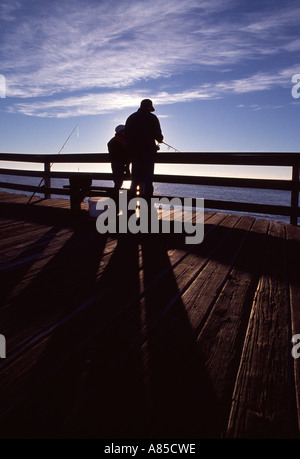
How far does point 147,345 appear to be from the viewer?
1.65 m

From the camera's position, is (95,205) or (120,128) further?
(120,128)

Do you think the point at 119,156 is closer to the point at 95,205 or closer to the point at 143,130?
the point at 143,130

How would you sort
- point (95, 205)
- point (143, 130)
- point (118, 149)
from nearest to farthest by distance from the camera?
point (143, 130)
point (95, 205)
point (118, 149)

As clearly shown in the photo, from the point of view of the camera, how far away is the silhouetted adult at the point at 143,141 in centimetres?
507

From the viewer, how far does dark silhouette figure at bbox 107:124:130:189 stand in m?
5.50

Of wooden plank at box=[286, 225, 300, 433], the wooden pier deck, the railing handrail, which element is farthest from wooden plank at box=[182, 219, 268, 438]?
the railing handrail

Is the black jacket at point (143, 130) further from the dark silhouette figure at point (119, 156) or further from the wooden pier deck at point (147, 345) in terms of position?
the wooden pier deck at point (147, 345)

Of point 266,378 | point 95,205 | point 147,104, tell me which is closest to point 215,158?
point 147,104

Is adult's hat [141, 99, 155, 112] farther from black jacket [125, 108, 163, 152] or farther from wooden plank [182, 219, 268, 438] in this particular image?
wooden plank [182, 219, 268, 438]

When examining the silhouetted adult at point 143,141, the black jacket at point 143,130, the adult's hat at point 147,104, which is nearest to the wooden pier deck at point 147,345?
the silhouetted adult at point 143,141

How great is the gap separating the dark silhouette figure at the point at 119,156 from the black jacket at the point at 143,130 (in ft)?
1.11

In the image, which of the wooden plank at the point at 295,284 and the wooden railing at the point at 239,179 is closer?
the wooden plank at the point at 295,284

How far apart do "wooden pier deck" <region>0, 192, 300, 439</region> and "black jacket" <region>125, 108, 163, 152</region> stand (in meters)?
2.47

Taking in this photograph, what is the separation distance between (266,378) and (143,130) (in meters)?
4.39
